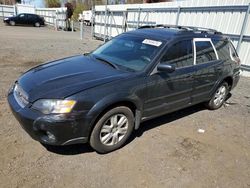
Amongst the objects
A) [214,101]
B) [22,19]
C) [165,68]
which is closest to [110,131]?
[165,68]

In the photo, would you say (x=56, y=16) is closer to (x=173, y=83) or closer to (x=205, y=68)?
(x=205, y=68)

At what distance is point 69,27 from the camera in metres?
29.1

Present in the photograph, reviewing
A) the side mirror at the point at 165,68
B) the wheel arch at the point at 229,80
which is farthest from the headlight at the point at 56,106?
the wheel arch at the point at 229,80

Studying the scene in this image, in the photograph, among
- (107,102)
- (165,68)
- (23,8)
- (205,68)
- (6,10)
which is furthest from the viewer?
(23,8)

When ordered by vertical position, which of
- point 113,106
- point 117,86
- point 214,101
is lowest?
point 214,101

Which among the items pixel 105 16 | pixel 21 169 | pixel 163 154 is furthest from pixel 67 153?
pixel 105 16

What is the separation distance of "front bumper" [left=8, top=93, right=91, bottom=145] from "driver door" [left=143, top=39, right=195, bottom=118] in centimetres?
112

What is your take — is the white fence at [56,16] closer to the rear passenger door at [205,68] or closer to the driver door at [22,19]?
the driver door at [22,19]

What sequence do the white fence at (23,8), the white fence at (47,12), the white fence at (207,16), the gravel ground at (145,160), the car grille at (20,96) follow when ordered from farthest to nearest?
1. the white fence at (23,8)
2. the white fence at (47,12)
3. the white fence at (207,16)
4. the car grille at (20,96)
5. the gravel ground at (145,160)

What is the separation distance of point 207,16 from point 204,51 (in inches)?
249

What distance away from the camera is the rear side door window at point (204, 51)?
419 cm

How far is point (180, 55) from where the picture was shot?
3912mm

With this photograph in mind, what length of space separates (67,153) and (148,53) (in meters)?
1.98

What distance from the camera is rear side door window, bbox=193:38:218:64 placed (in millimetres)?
4194
